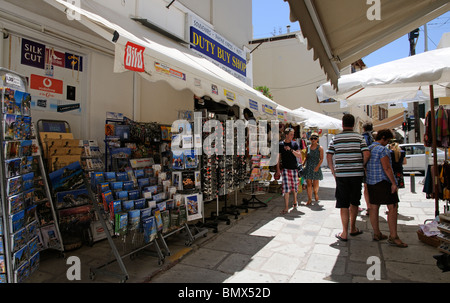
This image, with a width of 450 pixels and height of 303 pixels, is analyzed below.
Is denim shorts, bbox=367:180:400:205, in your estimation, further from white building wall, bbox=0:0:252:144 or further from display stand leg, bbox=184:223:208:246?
white building wall, bbox=0:0:252:144

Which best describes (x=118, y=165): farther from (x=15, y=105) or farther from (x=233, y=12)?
(x=233, y=12)

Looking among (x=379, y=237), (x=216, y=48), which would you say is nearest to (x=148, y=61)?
(x=379, y=237)

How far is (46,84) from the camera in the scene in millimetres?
4297

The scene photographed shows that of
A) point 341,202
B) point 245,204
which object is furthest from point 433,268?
point 245,204

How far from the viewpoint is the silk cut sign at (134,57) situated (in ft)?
9.60

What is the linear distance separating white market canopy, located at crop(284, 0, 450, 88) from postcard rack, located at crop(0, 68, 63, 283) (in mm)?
2792

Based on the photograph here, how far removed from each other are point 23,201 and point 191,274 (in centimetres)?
201

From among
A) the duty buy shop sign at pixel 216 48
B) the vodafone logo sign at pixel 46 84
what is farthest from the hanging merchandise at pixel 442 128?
the vodafone logo sign at pixel 46 84

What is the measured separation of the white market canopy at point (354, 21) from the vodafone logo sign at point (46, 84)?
3.92m

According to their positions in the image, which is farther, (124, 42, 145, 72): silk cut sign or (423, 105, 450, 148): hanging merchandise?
(423, 105, 450, 148): hanging merchandise

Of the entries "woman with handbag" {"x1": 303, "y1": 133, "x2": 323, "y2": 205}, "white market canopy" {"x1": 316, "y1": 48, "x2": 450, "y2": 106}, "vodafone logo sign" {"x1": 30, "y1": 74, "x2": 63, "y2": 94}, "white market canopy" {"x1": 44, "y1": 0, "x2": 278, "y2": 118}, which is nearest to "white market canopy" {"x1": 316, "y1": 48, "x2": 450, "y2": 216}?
"white market canopy" {"x1": 316, "y1": 48, "x2": 450, "y2": 106}

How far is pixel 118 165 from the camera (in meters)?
4.75

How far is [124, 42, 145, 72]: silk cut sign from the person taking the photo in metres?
2.93
